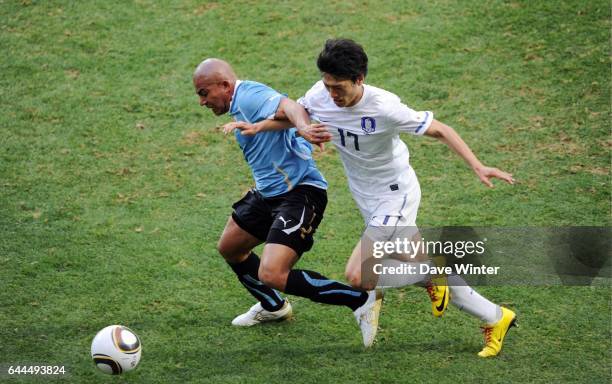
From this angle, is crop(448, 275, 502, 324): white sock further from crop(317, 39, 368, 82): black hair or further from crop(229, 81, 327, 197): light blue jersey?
crop(317, 39, 368, 82): black hair

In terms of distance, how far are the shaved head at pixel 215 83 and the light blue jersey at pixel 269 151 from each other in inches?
2.4

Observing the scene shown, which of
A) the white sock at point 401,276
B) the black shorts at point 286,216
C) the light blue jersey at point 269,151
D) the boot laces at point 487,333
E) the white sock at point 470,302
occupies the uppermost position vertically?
the light blue jersey at point 269,151

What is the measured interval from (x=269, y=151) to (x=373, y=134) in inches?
32.0

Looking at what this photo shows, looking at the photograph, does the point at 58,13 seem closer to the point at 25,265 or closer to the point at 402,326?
the point at 25,265

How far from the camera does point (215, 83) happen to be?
6184 millimetres

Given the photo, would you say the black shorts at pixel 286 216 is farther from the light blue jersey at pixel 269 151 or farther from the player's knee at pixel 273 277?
the player's knee at pixel 273 277

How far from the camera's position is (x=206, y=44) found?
445 inches

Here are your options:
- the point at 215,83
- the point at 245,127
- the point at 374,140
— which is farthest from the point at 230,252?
the point at 374,140

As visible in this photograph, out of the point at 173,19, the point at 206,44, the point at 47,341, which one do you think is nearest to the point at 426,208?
the point at 47,341

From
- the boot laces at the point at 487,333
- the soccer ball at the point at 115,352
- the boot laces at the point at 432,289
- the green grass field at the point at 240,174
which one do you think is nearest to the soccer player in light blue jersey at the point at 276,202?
the boot laces at the point at 432,289

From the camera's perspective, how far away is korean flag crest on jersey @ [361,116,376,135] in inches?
234

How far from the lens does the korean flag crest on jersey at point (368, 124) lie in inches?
234

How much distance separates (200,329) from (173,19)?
620 cm

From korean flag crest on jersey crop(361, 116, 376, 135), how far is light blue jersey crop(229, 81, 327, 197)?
0.65 m
